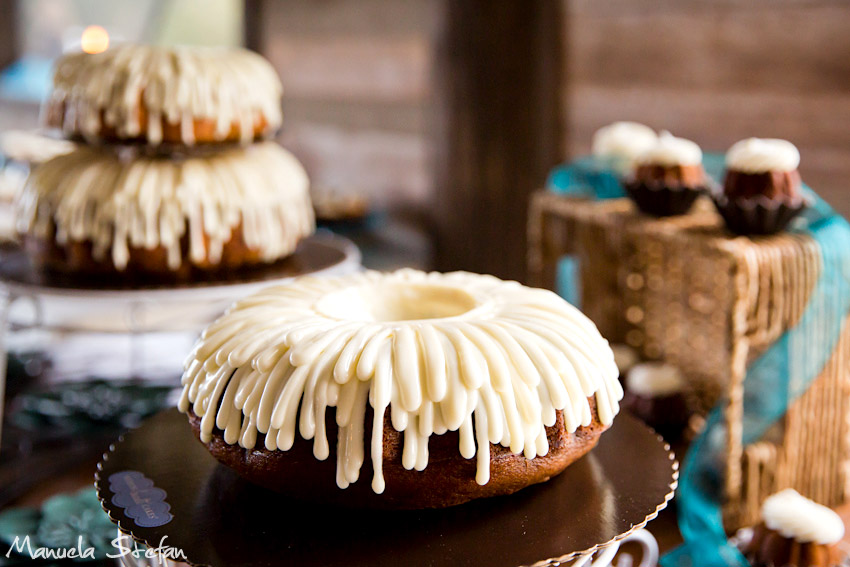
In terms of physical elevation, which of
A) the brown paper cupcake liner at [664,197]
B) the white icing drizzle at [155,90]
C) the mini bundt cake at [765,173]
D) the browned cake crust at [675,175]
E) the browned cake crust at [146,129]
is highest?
the white icing drizzle at [155,90]

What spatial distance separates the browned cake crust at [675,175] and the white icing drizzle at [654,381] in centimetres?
38

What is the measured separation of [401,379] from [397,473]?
89mm

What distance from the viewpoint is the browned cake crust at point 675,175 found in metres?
1.59

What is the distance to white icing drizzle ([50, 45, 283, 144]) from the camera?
1.49 metres

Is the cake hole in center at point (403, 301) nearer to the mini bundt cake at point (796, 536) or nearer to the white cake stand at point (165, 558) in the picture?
the white cake stand at point (165, 558)

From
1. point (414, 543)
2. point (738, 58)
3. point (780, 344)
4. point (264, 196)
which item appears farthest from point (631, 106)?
point (414, 543)

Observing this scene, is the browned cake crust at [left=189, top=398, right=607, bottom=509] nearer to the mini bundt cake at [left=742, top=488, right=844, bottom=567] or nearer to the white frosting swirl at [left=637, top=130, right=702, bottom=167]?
the mini bundt cake at [left=742, top=488, right=844, bottom=567]

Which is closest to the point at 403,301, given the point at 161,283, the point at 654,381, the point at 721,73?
the point at 161,283

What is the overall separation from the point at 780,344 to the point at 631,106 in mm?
838

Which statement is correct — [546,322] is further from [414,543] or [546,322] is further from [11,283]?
[11,283]

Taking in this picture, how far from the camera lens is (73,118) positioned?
1.53m

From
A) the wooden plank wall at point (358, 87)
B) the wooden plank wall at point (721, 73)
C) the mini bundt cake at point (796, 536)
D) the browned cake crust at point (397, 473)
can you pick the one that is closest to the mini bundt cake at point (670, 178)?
the wooden plank wall at point (721, 73)

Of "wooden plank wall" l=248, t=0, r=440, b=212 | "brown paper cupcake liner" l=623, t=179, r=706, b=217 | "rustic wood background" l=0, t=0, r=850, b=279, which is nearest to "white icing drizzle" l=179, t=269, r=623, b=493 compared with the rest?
"brown paper cupcake liner" l=623, t=179, r=706, b=217

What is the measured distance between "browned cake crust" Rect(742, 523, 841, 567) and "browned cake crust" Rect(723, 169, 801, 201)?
20.6 inches
